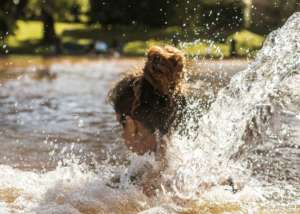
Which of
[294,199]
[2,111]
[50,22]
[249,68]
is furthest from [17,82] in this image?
[50,22]

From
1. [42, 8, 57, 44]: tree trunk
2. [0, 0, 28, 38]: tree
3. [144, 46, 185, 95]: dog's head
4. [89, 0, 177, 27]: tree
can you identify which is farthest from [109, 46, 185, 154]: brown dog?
[42, 8, 57, 44]: tree trunk

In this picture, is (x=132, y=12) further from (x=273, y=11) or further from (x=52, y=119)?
(x=52, y=119)

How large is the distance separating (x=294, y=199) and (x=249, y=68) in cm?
194

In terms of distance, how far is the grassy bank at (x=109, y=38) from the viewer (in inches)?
1246

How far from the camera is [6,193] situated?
5.67 m

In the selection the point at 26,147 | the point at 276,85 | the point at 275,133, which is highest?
the point at 276,85

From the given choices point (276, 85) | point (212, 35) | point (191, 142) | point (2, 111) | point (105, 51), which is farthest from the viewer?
point (105, 51)

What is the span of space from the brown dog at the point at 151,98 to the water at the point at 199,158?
0.55 feet

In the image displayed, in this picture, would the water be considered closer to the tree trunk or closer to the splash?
the splash

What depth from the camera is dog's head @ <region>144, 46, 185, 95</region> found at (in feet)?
16.5

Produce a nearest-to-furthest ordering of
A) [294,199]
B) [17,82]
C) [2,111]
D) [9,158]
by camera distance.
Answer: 1. [294,199]
2. [9,158]
3. [2,111]
4. [17,82]

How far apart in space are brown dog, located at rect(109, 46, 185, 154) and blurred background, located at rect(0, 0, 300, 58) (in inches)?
697

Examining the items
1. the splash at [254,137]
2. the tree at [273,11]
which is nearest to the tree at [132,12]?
the tree at [273,11]

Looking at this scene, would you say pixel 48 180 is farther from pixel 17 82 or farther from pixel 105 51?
pixel 105 51
